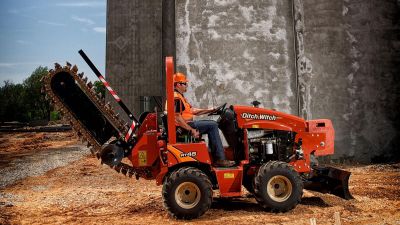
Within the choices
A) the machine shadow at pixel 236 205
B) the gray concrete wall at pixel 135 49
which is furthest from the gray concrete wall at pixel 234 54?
the gray concrete wall at pixel 135 49

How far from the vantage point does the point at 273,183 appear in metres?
5.57

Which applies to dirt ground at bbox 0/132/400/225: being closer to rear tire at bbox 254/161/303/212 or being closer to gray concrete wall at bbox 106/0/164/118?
rear tire at bbox 254/161/303/212

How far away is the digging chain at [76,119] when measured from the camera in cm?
585

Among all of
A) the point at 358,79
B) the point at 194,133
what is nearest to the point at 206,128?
the point at 194,133

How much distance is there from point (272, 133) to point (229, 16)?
19.7ft

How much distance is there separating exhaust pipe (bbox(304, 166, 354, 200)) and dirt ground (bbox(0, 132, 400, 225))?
225 millimetres

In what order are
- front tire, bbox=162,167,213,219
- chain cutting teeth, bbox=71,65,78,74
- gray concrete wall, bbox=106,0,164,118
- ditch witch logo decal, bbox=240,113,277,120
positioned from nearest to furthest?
1. front tire, bbox=162,167,213,219
2. ditch witch logo decal, bbox=240,113,277,120
3. chain cutting teeth, bbox=71,65,78,74
4. gray concrete wall, bbox=106,0,164,118

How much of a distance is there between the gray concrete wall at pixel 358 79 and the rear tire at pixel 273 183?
20.3 ft

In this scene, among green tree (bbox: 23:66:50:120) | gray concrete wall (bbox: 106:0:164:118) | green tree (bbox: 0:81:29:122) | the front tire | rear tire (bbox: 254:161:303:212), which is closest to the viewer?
the front tire

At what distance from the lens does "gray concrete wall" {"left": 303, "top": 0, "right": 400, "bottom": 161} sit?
36.6 ft

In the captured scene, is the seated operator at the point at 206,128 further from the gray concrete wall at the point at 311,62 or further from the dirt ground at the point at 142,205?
the gray concrete wall at the point at 311,62

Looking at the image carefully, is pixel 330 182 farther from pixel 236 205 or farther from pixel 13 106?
pixel 13 106

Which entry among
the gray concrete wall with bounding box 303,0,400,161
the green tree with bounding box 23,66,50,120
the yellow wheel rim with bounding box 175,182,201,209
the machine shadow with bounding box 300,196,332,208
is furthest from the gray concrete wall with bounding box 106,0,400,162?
the green tree with bounding box 23,66,50,120

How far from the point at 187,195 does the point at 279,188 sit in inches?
54.9
